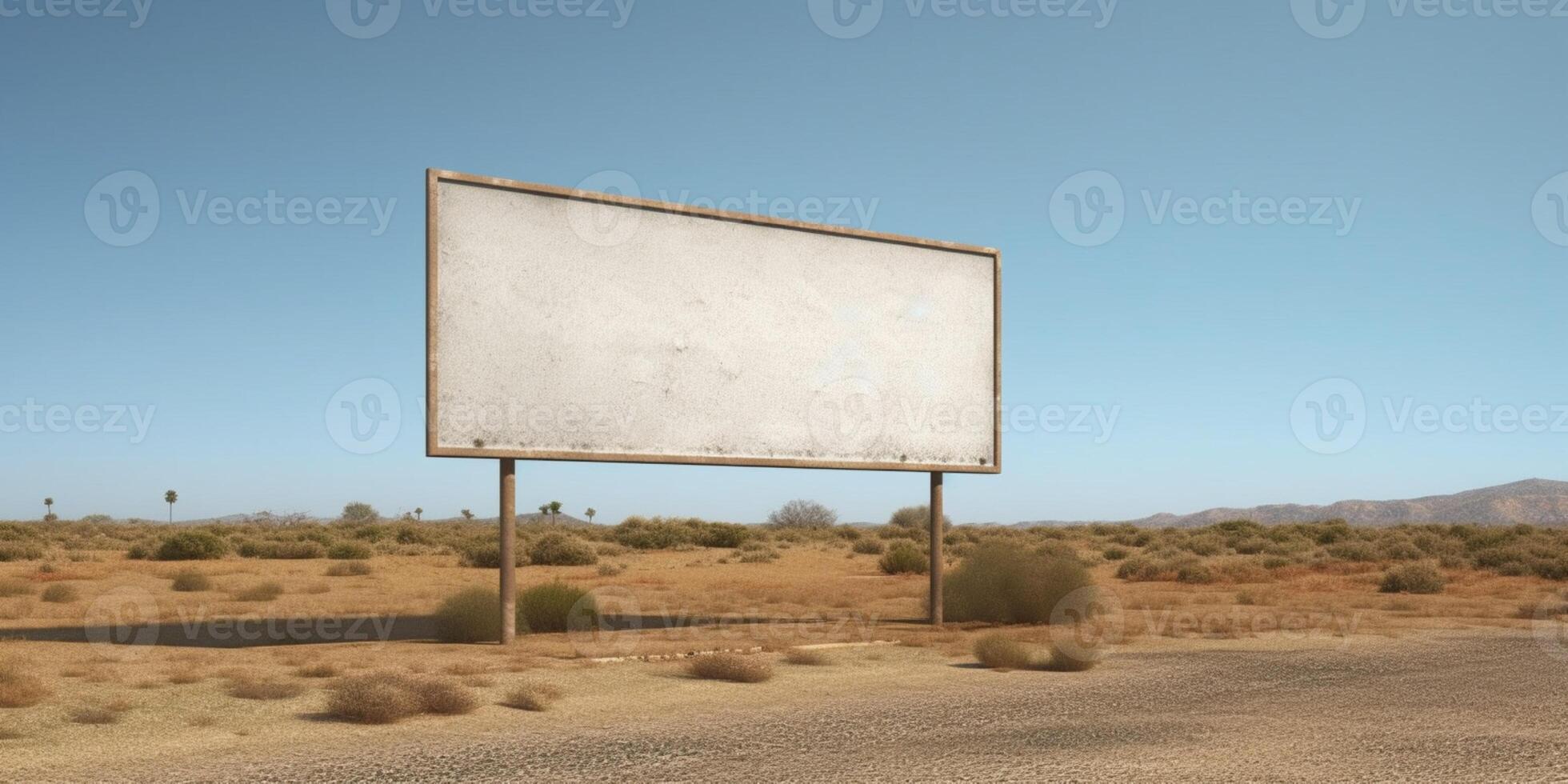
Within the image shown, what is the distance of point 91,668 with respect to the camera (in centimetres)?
1111

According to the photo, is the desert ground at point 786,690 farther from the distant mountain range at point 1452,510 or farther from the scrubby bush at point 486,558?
the distant mountain range at point 1452,510

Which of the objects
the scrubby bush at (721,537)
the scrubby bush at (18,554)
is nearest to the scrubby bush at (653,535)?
the scrubby bush at (721,537)

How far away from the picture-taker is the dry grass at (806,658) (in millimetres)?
12445

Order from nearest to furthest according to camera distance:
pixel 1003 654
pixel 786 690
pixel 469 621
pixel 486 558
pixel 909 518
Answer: pixel 786 690 → pixel 1003 654 → pixel 469 621 → pixel 486 558 → pixel 909 518

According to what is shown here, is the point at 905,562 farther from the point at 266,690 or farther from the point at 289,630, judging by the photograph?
the point at 266,690

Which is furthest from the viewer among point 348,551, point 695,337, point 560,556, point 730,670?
point 348,551

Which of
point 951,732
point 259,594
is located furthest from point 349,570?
point 951,732

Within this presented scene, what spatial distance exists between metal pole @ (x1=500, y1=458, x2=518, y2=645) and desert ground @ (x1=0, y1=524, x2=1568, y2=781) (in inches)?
18.3

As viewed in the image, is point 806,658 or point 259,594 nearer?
point 806,658

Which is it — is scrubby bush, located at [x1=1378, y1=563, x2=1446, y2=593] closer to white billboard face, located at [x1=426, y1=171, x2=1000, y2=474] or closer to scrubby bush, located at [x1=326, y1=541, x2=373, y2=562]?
white billboard face, located at [x1=426, y1=171, x2=1000, y2=474]

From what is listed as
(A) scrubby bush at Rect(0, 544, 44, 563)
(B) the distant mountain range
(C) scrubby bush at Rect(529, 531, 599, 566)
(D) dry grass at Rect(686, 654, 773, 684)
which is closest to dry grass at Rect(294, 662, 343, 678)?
(D) dry grass at Rect(686, 654, 773, 684)

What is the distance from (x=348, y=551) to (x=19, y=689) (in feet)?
87.2

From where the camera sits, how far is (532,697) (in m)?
9.28

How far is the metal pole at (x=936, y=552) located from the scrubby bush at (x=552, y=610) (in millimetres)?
4848
